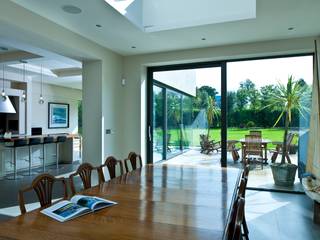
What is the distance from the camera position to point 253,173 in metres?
5.16

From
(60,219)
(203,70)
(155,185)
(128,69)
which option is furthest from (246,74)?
(60,219)

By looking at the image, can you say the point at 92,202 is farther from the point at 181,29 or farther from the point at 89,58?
the point at 89,58

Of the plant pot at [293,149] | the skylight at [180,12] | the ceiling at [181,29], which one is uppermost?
the skylight at [180,12]

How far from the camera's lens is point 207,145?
539 centimetres

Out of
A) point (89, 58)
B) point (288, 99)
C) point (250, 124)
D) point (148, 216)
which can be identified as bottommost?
point (148, 216)

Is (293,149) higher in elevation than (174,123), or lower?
lower

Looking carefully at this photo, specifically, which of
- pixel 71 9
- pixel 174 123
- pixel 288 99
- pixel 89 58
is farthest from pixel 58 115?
pixel 288 99

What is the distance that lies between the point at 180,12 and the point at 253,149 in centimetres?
302

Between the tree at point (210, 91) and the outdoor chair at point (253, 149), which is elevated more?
the tree at point (210, 91)

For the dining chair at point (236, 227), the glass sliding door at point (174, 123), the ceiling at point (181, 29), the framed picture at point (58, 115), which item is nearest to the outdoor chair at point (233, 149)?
the glass sliding door at point (174, 123)

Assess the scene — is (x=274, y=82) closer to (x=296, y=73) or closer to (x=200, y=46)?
(x=296, y=73)

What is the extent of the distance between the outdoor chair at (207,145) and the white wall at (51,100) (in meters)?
6.00

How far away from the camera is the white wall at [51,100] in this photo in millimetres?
8852

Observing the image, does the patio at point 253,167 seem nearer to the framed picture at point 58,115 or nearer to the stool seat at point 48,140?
the stool seat at point 48,140
